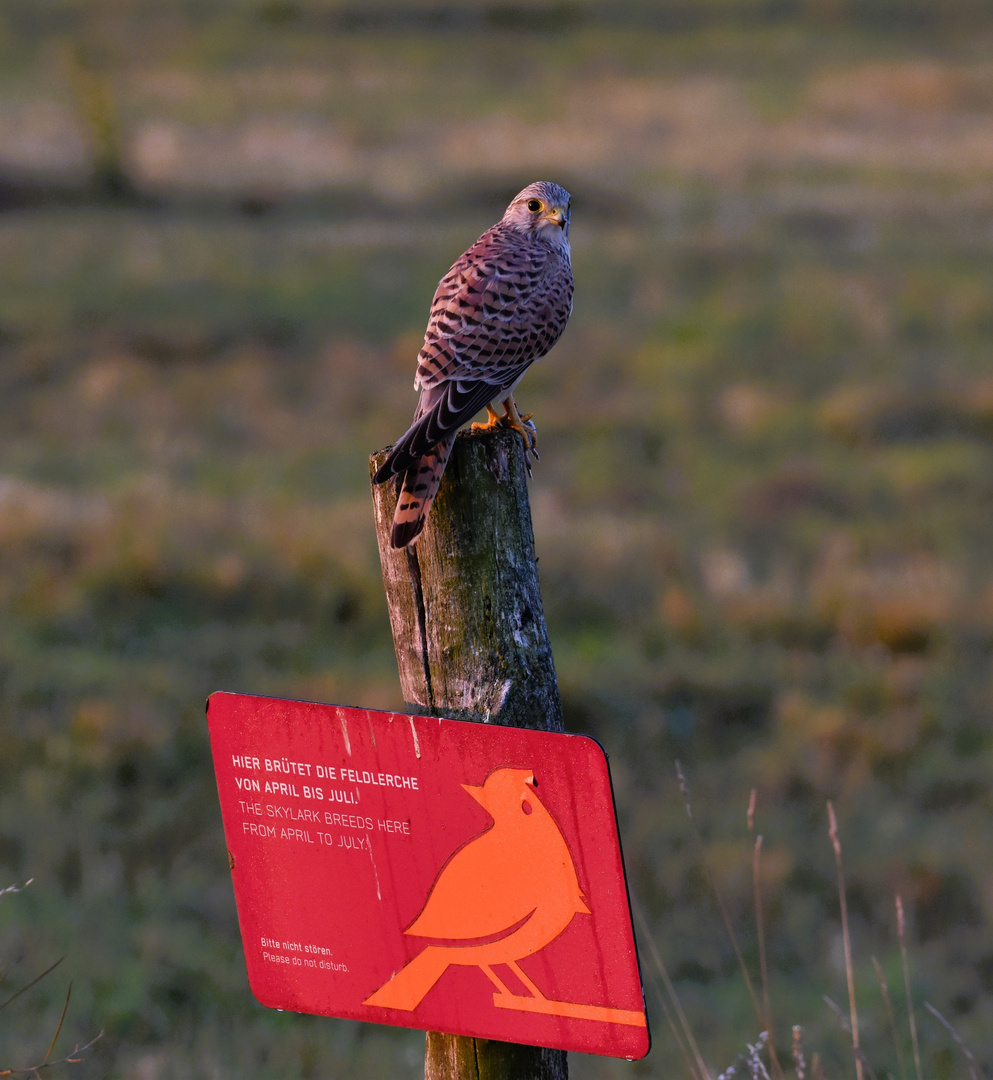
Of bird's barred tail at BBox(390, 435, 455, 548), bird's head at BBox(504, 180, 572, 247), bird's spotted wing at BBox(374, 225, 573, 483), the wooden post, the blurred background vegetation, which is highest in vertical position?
bird's head at BBox(504, 180, 572, 247)

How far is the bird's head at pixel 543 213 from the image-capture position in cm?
437

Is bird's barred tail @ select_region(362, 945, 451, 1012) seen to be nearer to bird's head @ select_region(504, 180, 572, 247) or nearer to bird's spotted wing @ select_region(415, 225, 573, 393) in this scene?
bird's spotted wing @ select_region(415, 225, 573, 393)

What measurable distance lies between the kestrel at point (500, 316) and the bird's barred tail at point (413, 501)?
247 mm

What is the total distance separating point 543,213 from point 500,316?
2.48ft

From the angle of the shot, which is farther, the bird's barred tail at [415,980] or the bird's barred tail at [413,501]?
the bird's barred tail at [413,501]

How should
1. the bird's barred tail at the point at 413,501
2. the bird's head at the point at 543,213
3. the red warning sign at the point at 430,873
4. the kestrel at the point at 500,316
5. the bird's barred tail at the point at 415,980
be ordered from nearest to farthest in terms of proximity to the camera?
1. the red warning sign at the point at 430,873
2. the bird's barred tail at the point at 415,980
3. the bird's barred tail at the point at 413,501
4. the kestrel at the point at 500,316
5. the bird's head at the point at 543,213

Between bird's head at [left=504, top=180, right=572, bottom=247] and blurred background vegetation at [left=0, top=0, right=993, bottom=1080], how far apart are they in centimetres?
318

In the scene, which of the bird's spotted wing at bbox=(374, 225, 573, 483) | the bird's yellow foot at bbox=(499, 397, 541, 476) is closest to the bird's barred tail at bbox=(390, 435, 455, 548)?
the bird's spotted wing at bbox=(374, 225, 573, 483)

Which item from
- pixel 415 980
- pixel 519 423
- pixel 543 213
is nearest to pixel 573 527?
pixel 543 213

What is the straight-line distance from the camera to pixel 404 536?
2.61 meters

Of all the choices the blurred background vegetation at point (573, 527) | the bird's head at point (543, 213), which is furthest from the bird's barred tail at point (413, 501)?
the blurred background vegetation at point (573, 527)

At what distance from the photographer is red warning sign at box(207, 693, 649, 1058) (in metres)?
2.33

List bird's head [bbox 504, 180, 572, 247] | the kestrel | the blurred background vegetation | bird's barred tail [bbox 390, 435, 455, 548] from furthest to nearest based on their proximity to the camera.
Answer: the blurred background vegetation, bird's head [bbox 504, 180, 572, 247], the kestrel, bird's barred tail [bbox 390, 435, 455, 548]

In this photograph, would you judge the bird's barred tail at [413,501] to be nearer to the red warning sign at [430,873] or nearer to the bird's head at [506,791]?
the red warning sign at [430,873]
